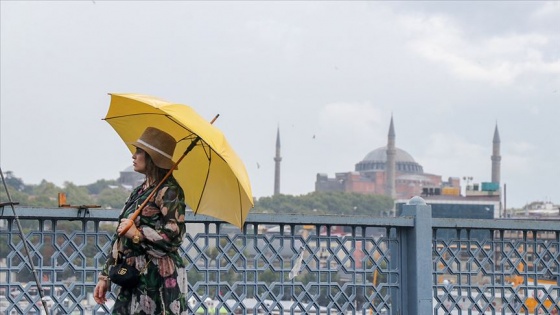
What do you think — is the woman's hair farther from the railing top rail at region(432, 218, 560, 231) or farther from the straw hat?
the railing top rail at region(432, 218, 560, 231)

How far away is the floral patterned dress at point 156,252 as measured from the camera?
469 cm

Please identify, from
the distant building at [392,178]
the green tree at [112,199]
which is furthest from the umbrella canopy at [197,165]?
the distant building at [392,178]

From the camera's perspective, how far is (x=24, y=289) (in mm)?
5754

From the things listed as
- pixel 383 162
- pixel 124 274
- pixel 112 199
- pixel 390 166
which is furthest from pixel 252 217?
pixel 383 162

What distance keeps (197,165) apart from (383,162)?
173 meters

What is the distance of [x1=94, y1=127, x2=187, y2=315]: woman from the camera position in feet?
15.4

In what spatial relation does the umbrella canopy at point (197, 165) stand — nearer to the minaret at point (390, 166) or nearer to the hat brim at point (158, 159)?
the hat brim at point (158, 159)

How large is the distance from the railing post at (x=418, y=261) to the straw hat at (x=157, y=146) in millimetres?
2154

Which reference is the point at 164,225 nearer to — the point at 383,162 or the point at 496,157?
the point at 496,157

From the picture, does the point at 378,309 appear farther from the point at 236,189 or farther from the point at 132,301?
the point at 132,301

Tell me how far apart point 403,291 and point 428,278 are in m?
0.19

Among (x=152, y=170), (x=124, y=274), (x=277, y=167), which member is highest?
(x=277, y=167)

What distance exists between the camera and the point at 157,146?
479 centimetres

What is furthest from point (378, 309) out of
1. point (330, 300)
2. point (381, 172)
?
point (381, 172)
